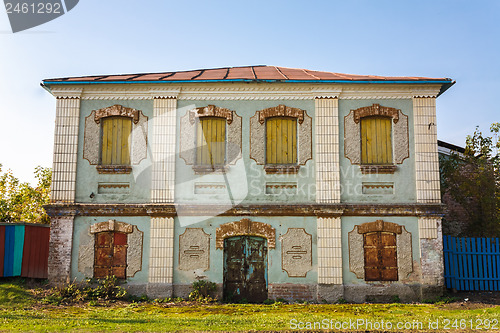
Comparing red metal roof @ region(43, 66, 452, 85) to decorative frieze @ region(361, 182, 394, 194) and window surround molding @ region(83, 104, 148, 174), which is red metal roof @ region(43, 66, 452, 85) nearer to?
window surround molding @ region(83, 104, 148, 174)

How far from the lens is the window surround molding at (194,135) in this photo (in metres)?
12.9

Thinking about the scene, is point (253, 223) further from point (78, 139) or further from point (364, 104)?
point (78, 139)

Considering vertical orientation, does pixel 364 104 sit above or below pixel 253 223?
above

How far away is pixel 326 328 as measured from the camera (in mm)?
8859

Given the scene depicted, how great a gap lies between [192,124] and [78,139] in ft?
11.2

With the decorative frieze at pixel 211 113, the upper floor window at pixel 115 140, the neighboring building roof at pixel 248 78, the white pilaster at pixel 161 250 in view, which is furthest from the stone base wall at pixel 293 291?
the neighboring building roof at pixel 248 78

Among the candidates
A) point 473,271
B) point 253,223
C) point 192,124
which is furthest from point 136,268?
point 473,271

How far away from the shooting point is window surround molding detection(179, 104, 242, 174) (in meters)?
12.9

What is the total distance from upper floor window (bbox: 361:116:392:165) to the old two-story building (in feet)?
0.10

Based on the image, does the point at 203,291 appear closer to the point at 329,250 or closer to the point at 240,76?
the point at 329,250

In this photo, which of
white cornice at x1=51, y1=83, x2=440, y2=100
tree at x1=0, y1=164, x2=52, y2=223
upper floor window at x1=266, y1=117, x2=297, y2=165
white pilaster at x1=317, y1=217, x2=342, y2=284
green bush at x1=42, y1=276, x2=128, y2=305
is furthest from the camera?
tree at x1=0, y1=164, x2=52, y2=223

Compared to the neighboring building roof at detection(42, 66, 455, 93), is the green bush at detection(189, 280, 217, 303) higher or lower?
lower

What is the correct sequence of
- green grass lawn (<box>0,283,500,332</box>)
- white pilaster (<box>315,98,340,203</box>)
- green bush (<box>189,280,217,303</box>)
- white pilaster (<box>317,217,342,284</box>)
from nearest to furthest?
green grass lawn (<box>0,283,500,332</box>), green bush (<box>189,280,217,303</box>), white pilaster (<box>317,217,342,284</box>), white pilaster (<box>315,98,340,203</box>)

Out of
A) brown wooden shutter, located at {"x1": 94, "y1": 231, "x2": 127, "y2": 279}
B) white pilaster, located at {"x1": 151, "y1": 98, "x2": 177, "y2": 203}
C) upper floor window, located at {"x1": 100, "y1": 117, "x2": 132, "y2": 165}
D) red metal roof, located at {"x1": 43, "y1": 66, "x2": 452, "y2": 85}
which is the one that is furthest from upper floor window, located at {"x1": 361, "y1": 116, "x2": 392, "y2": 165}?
brown wooden shutter, located at {"x1": 94, "y1": 231, "x2": 127, "y2": 279}
